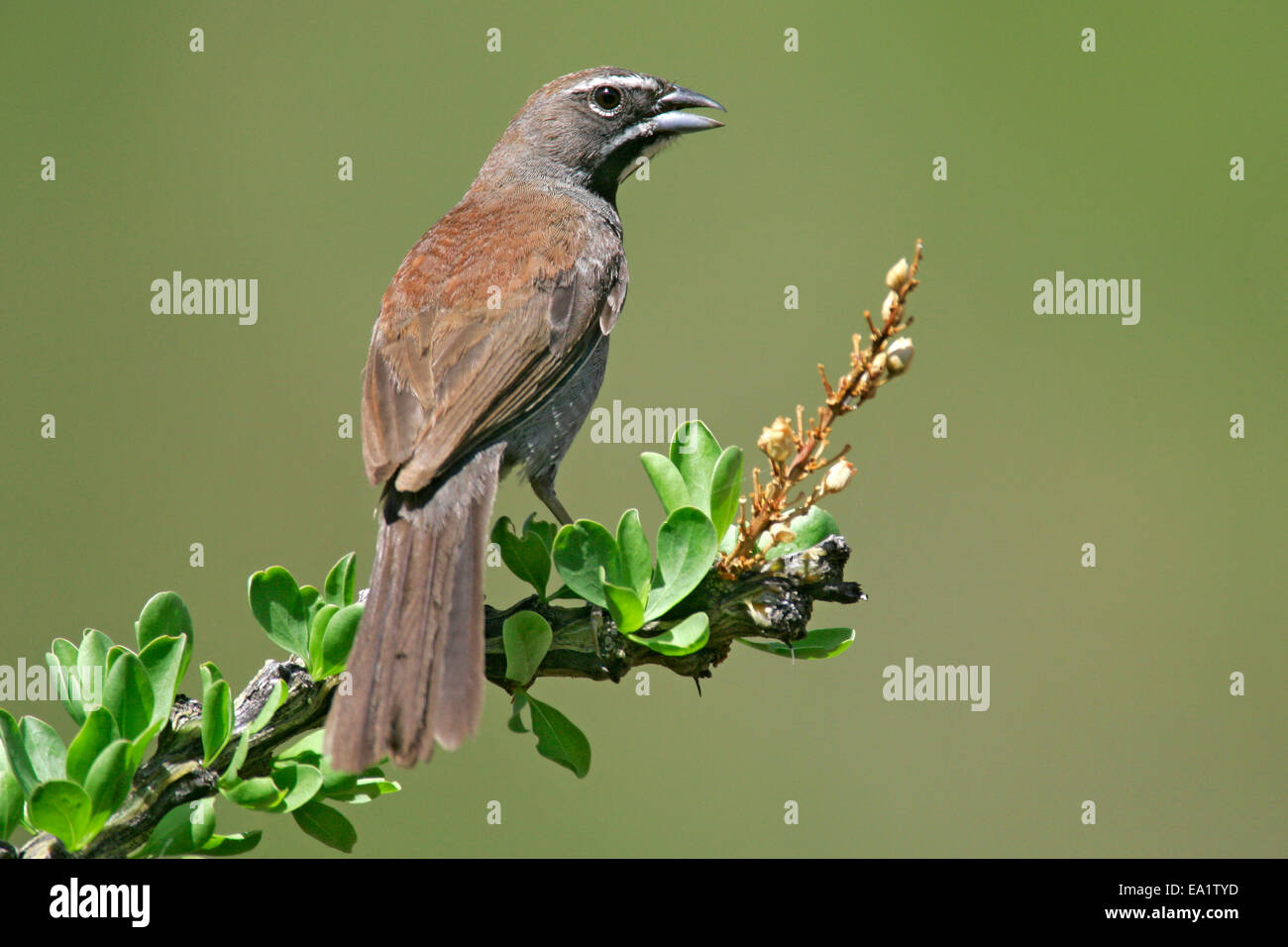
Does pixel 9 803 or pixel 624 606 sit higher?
pixel 624 606

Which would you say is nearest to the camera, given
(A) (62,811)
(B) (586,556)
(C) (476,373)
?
(A) (62,811)

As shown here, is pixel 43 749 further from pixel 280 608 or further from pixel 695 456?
pixel 695 456

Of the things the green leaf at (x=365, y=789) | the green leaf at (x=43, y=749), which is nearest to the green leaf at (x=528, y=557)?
the green leaf at (x=365, y=789)

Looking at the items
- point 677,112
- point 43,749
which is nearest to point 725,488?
point 43,749

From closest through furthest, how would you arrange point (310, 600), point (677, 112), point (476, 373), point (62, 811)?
1. point (62, 811)
2. point (310, 600)
3. point (476, 373)
4. point (677, 112)

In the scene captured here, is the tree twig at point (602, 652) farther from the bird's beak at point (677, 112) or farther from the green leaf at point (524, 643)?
the bird's beak at point (677, 112)

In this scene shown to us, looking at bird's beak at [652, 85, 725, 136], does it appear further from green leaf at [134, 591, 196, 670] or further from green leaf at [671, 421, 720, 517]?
green leaf at [134, 591, 196, 670]

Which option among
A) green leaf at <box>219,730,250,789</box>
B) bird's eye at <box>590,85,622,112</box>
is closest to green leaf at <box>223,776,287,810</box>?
green leaf at <box>219,730,250,789</box>
